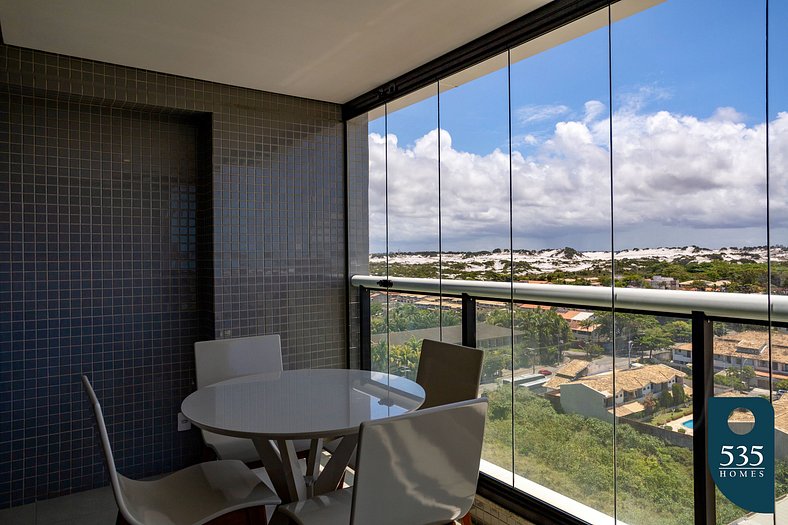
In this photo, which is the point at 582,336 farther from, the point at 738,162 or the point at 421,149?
the point at 421,149

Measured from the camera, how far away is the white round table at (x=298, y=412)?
1.86m

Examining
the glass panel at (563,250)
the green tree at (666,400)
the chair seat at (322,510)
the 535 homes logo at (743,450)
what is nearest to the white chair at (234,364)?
the chair seat at (322,510)

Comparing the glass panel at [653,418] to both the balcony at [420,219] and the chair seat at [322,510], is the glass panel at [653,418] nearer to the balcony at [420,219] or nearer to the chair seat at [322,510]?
the balcony at [420,219]

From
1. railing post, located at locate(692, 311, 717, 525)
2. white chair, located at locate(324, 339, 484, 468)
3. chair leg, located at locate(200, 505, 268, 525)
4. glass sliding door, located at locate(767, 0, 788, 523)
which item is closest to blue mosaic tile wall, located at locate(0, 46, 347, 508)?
white chair, located at locate(324, 339, 484, 468)

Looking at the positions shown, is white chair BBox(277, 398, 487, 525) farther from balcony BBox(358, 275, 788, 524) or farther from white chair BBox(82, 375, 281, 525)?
balcony BBox(358, 275, 788, 524)

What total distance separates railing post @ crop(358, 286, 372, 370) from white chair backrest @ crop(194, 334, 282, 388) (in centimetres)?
108

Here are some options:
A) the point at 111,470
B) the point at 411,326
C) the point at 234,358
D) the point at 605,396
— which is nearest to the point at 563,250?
the point at 605,396

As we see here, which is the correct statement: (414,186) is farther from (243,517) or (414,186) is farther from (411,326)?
(243,517)

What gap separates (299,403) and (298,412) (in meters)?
0.14

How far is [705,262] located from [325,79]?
268cm

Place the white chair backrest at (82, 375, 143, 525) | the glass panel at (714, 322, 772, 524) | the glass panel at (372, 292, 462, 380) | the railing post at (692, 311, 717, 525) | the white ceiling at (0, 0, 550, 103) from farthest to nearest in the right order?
the glass panel at (372, 292, 462, 380), the white ceiling at (0, 0, 550, 103), the railing post at (692, 311, 717, 525), the glass panel at (714, 322, 772, 524), the white chair backrest at (82, 375, 143, 525)

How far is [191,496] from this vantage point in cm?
206

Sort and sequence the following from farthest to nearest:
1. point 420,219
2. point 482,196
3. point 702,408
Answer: point 420,219
point 482,196
point 702,408

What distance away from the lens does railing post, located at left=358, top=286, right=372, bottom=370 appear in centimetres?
422
